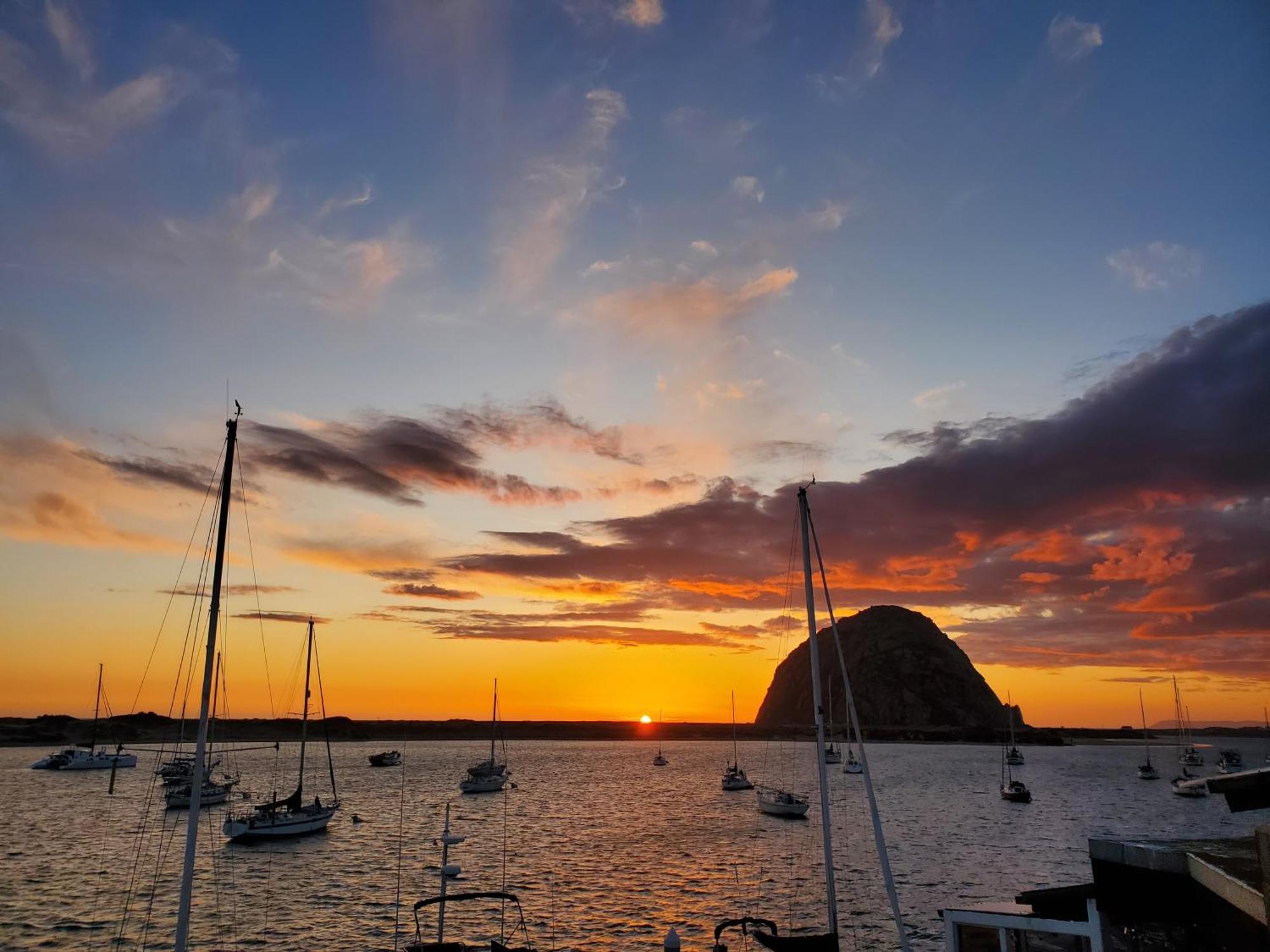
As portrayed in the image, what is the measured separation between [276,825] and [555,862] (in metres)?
28.1

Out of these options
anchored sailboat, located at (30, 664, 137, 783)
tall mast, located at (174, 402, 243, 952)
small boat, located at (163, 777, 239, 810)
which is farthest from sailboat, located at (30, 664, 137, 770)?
tall mast, located at (174, 402, 243, 952)

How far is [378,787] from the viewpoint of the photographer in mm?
133375

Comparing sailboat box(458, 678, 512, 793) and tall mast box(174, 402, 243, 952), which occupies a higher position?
tall mast box(174, 402, 243, 952)

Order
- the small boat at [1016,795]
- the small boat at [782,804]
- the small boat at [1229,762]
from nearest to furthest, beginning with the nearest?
the small boat at [782,804] < the small boat at [1016,795] < the small boat at [1229,762]

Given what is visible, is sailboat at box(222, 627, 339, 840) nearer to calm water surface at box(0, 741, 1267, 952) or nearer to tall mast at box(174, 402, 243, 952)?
calm water surface at box(0, 741, 1267, 952)

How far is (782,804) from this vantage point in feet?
305

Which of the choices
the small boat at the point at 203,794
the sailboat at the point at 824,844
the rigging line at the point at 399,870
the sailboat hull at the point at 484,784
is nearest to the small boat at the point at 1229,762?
the sailboat hull at the point at 484,784

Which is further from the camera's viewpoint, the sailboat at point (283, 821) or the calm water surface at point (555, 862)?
the sailboat at point (283, 821)

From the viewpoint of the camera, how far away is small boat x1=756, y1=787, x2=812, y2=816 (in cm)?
9231

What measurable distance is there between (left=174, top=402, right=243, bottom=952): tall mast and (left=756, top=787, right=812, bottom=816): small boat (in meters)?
77.1

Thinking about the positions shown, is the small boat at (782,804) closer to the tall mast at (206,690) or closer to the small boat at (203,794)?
the small boat at (203,794)

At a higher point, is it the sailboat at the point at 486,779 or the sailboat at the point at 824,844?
the sailboat at the point at 824,844

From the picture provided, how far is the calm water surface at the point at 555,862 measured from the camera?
45344mm

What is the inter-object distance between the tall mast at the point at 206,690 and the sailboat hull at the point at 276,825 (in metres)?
51.8
